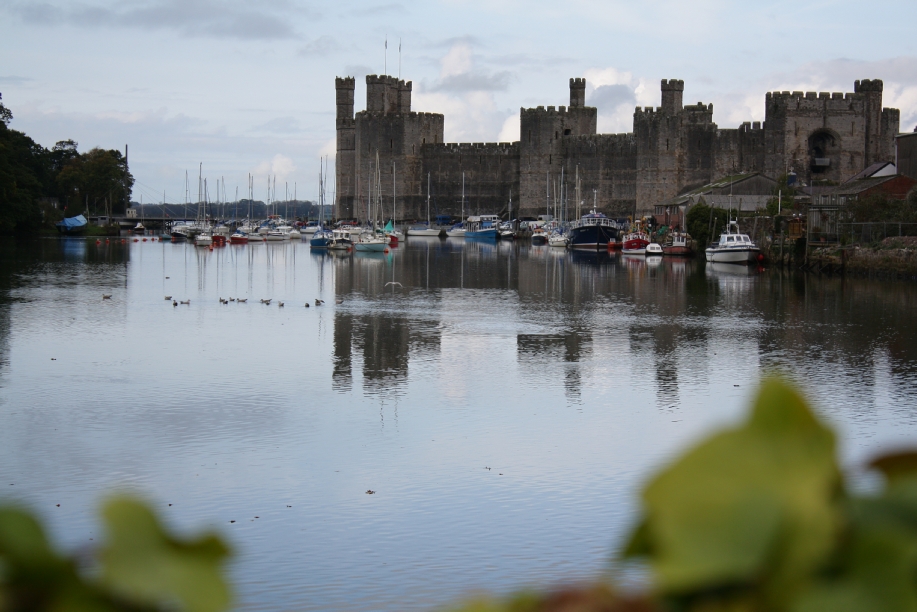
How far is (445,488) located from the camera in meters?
8.16

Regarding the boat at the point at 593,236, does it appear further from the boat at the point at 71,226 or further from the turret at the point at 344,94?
the boat at the point at 71,226

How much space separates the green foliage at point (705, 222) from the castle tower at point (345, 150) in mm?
31288

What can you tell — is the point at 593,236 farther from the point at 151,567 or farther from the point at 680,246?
the point at 151,567

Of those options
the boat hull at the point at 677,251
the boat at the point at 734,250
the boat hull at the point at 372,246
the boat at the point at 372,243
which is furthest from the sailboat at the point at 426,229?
the boat at the point at 734,250

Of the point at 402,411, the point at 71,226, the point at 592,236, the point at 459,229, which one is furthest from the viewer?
the point at 459,229

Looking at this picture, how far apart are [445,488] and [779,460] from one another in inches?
290

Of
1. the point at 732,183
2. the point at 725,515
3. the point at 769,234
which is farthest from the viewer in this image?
the point at 732,183

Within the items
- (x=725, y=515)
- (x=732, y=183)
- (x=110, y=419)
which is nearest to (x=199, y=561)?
(x=725, y=515)

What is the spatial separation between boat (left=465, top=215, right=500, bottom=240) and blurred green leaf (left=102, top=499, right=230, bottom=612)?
6499 cm

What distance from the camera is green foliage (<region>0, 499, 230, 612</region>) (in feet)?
3.01

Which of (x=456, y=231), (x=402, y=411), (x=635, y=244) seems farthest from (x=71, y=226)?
(x=402, y=411)

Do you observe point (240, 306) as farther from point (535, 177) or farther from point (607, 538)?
point (535, 177)

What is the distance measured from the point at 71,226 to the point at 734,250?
45.2 m

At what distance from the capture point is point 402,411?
11.2 m
